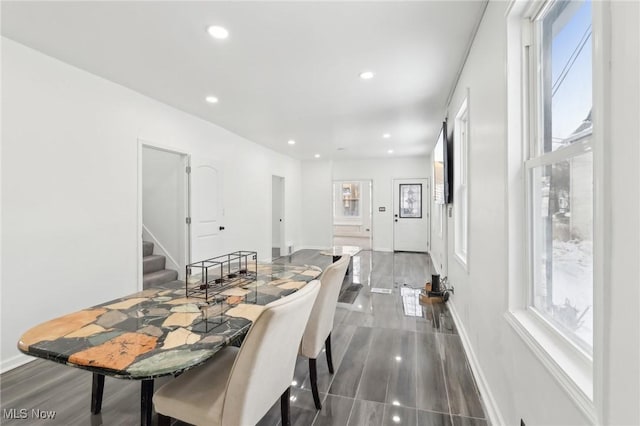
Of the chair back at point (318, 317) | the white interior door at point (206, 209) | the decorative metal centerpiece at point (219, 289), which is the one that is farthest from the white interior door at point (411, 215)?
the chair back at point (318, 317)

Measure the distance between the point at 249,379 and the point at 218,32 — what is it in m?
2.36

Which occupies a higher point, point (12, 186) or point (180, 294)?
point (12, 186)

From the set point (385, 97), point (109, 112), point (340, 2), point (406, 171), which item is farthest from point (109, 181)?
point (406, 171)

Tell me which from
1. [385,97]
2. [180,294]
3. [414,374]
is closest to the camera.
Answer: [180,294]

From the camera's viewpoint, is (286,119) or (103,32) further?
(286,119)

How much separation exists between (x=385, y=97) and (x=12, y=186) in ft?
12.1

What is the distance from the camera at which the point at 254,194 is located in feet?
19.7

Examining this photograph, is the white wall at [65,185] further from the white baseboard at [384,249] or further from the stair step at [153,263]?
the white baseboard at [384,249]

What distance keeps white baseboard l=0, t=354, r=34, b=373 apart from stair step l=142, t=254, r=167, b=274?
65.6 inches

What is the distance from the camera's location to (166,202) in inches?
173

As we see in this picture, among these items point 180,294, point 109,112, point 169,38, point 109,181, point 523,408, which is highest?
point 169,38

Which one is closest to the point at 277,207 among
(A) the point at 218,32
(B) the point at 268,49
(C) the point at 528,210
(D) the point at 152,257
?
(D) the point at 152,257

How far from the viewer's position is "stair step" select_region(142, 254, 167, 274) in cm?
406

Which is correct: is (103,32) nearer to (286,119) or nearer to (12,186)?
(12,186)
